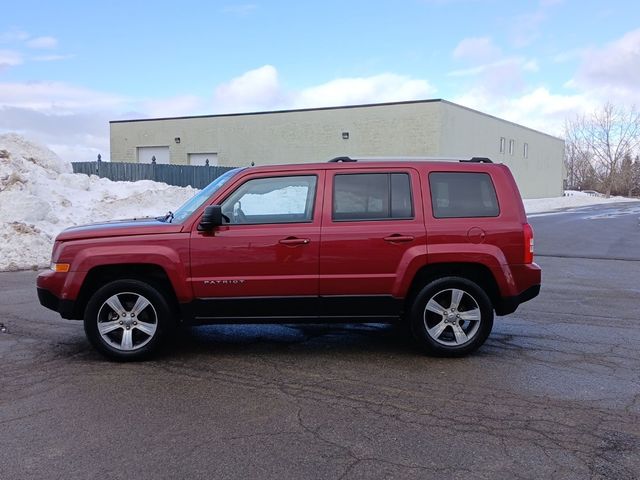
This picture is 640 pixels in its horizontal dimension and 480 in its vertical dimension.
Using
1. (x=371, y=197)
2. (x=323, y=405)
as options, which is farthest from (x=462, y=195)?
(x=323, y=405)

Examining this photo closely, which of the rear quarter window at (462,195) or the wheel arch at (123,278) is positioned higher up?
the rear quarter window at (462,195)

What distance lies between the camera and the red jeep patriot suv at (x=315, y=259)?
551 centimetres

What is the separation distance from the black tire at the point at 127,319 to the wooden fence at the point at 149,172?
19.9m

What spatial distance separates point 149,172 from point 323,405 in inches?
874

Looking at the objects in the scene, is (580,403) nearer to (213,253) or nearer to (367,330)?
(367,330)

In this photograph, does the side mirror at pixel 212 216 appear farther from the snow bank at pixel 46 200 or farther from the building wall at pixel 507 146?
the building wall at pixel 507 146

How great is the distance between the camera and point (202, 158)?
4031 cm

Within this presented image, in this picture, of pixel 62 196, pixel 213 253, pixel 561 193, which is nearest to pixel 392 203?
pixel 213 253

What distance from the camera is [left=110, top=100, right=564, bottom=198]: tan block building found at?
110 ft

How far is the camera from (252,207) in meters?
5.79

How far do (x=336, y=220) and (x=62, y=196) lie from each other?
13.9 metres

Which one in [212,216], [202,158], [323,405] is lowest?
[323,405]

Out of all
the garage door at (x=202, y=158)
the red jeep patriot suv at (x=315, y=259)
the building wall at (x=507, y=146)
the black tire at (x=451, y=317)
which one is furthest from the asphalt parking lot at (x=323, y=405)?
the garage door at (x=202, y=158)

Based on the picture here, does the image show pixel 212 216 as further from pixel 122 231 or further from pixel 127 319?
pixel 127 319
